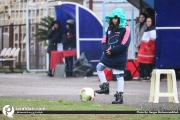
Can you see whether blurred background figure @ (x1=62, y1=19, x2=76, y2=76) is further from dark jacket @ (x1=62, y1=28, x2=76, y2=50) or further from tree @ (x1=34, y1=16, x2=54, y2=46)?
Answer: tree @ (x1=34, y1=16, x2=54, y2=46)

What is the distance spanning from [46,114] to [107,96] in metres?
4.58

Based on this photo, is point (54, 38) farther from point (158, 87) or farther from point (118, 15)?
point (158, 87)

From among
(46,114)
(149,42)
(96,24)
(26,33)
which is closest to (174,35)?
(149,42)

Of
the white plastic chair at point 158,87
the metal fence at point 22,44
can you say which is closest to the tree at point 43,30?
the metal fence at point 22,44

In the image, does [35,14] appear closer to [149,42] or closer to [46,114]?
[149,42]

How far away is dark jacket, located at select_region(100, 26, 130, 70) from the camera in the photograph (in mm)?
13695

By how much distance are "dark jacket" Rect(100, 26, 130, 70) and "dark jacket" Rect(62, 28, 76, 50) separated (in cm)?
1239

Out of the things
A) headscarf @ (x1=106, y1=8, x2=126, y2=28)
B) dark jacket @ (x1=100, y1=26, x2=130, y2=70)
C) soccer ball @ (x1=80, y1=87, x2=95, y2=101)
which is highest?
headscarf @ (x1=106, y1=8, x2=126, y2=28)

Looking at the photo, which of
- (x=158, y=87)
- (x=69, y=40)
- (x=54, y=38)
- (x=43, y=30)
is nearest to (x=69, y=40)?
(x=69, y=40)

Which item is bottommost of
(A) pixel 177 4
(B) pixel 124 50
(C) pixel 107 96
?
(C) pixel 107 96

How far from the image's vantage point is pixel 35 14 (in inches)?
1246

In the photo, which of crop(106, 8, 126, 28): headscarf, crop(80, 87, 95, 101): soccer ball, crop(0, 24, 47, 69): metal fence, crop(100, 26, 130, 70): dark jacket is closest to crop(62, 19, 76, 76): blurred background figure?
crop(0, 24, 47, 69): metal fence

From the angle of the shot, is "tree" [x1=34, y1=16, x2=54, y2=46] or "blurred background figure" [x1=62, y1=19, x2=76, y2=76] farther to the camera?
"tree" [x1=34, y1=16, x2=54, y2=46]

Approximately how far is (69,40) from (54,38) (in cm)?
58
